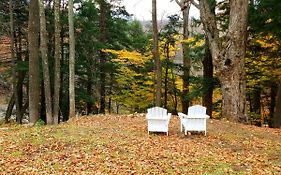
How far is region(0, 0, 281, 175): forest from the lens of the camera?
7.89 metres

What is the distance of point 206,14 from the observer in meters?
14.1

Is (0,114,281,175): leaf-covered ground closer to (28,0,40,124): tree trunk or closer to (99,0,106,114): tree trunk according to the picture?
(28,0,40,124): tree trunk

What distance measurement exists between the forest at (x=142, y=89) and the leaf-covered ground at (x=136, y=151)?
2 cm

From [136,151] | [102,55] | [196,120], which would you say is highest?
[102,55]

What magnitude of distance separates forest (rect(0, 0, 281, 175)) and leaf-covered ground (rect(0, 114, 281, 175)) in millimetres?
24

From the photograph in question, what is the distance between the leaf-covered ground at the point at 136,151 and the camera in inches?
284

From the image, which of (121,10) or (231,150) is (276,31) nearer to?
(231,150)

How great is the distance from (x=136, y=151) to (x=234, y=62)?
650 cm

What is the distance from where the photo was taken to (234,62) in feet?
44.0

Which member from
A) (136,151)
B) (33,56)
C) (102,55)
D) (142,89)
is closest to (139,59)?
(142,89)

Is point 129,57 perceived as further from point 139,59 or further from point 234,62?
point 234,62

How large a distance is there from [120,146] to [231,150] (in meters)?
2.74

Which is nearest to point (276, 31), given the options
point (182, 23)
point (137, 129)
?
point (137, 129)

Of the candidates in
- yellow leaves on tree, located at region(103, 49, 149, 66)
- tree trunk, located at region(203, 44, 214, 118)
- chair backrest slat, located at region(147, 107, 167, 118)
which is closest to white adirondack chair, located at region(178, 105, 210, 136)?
chair backrest slat, located at region(147, 107, 167, 118)
